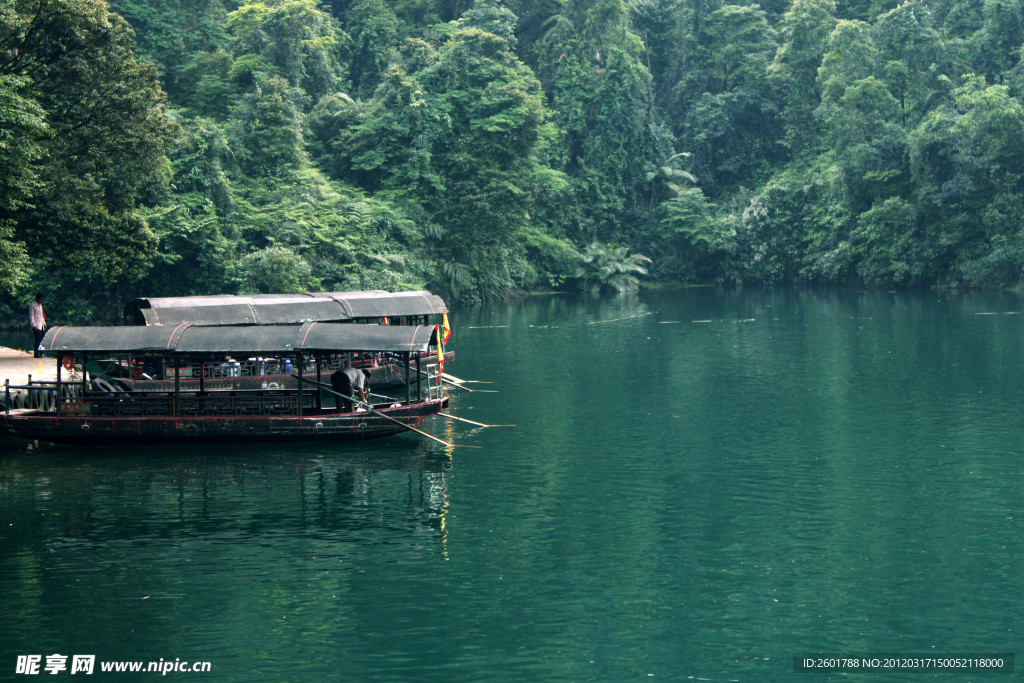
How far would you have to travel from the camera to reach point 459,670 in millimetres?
12602

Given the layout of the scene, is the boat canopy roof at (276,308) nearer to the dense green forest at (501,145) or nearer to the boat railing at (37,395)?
the dense green forest at (501,145)

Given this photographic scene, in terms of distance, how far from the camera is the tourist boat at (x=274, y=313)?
98.0 ft

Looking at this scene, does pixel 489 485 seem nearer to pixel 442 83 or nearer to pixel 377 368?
pixel 377 368

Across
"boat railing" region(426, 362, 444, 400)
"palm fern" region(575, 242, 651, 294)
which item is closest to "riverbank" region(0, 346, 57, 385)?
"boat railing" region(426, 362, 444, 400)

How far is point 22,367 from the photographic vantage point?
1205 inches

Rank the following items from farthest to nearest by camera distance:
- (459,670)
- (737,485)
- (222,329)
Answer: (222,329) → (737,485) → (459,670)

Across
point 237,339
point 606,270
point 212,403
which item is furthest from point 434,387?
point 606,270

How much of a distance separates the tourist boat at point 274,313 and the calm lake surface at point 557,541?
380 cm

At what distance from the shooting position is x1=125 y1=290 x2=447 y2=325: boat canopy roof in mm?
30188

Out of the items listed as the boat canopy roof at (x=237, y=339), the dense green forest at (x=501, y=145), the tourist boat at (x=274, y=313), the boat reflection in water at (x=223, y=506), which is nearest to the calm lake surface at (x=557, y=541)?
the boat reflection in water at (x=223, y=506)

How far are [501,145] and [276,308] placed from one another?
1318 inches

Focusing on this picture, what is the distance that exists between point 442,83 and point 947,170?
28854mm

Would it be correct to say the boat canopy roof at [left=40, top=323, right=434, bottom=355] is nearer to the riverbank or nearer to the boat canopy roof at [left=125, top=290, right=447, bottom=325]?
the riverbank

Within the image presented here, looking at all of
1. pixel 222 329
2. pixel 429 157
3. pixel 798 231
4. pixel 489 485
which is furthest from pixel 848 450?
pixel 798 231
